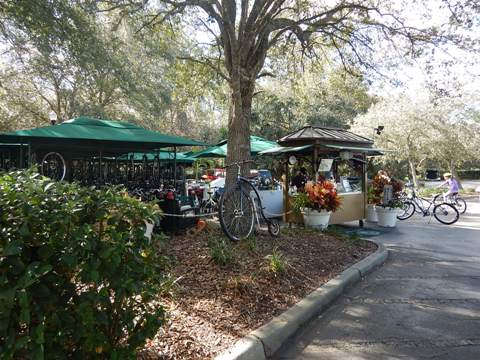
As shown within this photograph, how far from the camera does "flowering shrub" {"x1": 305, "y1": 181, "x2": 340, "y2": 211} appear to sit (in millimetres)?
8805

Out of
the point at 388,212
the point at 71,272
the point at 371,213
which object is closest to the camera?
the point at 71,272

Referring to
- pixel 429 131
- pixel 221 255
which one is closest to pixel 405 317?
pixel 221 255

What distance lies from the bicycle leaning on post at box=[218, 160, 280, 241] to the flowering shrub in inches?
83.3

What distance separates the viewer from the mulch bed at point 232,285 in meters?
3.20

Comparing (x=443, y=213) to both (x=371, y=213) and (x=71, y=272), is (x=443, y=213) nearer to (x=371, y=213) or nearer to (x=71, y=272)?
(x=371, y=213)

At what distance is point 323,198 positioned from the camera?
8.79 metres

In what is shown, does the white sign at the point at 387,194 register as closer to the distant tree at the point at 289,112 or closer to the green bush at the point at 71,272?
the distant tree at the point at 289,112

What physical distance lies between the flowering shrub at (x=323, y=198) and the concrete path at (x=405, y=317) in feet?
6.45

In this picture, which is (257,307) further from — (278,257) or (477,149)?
(477,149)

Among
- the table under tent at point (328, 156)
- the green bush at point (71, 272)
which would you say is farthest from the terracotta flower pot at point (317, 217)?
the green bush at point (71, 272)

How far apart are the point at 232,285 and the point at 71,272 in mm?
2424

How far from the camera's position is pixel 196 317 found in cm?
363

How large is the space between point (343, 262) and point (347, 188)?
17.7ft

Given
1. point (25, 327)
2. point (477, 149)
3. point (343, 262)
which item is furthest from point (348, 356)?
point (477, 149)
